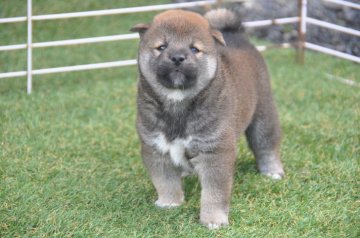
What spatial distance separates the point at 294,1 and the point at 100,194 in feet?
16.9

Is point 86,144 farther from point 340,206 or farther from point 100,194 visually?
point 340,206

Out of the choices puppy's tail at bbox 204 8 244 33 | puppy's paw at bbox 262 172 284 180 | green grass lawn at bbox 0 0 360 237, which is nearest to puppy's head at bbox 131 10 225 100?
puppy's tail at bbox 204 8 244 33

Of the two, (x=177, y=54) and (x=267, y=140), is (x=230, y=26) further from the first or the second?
(x=177, y=54)

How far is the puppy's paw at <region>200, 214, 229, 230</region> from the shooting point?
404 cm

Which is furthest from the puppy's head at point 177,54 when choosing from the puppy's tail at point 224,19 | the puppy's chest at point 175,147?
the puppy's tail at point 224,19

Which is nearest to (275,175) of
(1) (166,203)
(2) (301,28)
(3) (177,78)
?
(1) (166,203)

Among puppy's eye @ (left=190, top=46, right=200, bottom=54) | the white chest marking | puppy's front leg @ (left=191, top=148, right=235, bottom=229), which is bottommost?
puppy's front leg @ (left=191, top=148, right=235, bottom=229)

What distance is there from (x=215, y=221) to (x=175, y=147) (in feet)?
1.65

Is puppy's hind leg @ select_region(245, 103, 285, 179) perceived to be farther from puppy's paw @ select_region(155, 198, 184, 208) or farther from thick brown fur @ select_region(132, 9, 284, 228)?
puppy's paw @ select_region(155, 198, 184, 208)

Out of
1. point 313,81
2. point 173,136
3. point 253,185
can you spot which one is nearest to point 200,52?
point 173,136

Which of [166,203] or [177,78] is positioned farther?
[166,203]

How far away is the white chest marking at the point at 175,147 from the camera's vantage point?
4.07m

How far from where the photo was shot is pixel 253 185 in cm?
473

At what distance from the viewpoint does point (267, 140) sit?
4.88m
